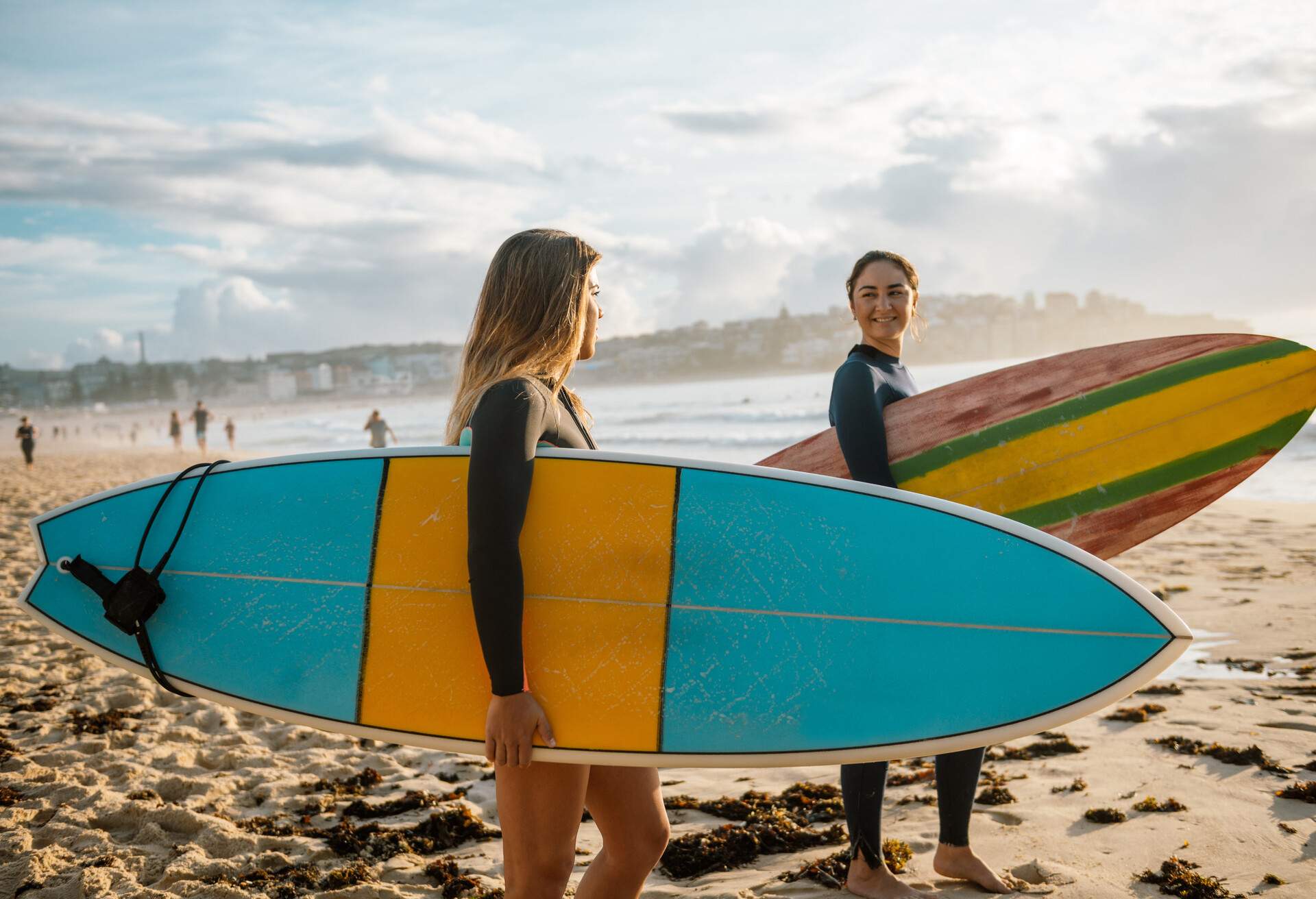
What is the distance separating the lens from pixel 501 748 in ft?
4.50

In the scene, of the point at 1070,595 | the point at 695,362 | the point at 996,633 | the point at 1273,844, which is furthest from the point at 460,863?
the point at 695,362

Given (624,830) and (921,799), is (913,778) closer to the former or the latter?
(921,799)

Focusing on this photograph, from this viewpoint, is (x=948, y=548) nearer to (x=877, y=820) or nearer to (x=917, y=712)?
(x=917, y=712)

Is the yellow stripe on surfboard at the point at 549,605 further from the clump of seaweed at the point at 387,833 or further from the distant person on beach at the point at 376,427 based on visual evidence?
the distant person on beach at the point at 376,427

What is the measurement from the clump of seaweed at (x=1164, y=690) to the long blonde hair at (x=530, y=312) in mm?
3256

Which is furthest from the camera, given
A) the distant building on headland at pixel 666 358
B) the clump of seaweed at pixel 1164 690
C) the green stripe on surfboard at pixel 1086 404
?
the distant building on headland at pixel 666 358

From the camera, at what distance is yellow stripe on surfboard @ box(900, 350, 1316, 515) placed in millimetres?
2363

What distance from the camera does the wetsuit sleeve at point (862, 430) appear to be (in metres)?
1.99

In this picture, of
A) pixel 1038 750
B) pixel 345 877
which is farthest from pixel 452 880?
pixel 1038 750

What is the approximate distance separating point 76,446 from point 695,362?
183ft

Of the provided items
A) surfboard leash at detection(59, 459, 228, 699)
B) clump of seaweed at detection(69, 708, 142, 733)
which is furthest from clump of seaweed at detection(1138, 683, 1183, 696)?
clump of seaweed at detection(69, 708, 142, 733)

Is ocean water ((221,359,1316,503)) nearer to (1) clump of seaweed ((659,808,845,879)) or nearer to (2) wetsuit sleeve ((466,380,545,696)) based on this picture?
(1) clump of seaweed ((659,808,845,879))

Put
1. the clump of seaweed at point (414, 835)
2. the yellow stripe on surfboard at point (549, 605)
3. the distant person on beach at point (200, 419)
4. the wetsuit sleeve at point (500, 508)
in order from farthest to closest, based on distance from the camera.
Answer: the distant person on beach at point (200, 419) < the clump of seaweed at point (414, 835) < the yellow stripe on surfboard at point (549, 605) < the wetsuit sleeve at point (500, 508)

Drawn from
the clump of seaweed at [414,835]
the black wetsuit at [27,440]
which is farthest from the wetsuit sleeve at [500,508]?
the black wetsuit at [27,440]
